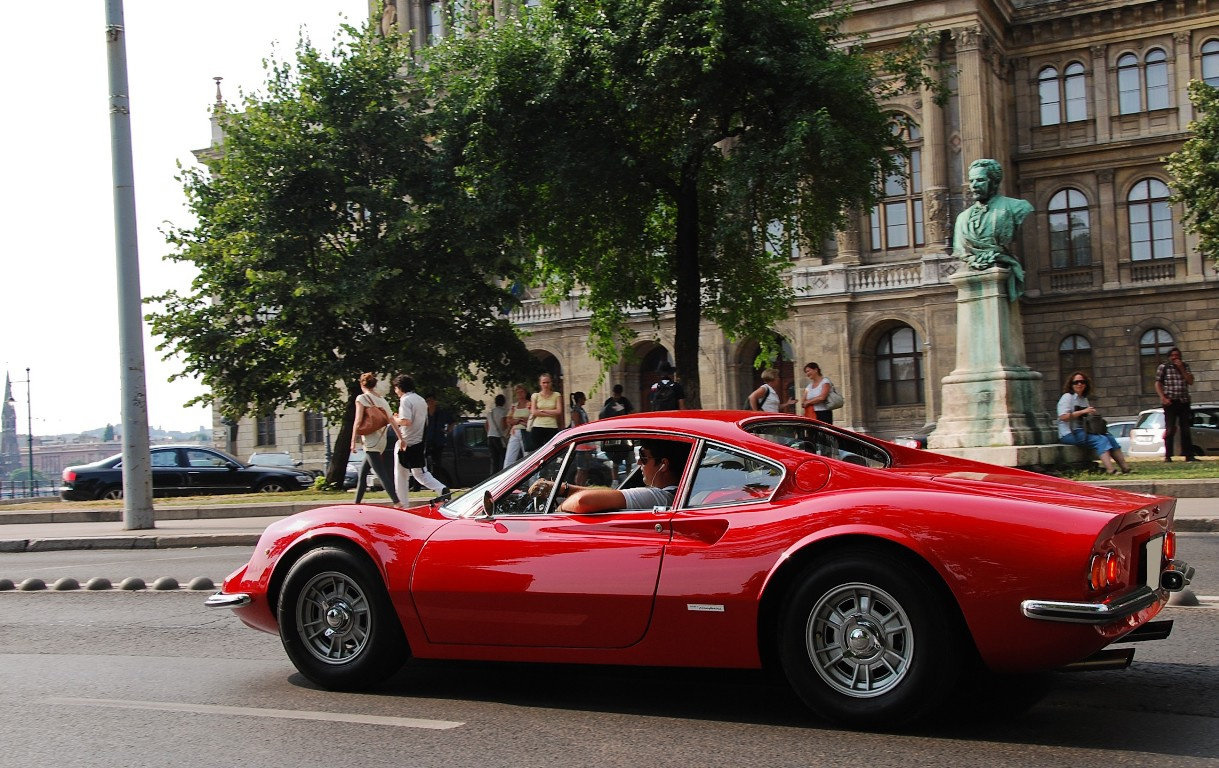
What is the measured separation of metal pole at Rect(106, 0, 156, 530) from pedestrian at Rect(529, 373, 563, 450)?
545 cm

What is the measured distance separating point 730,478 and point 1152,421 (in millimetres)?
27711

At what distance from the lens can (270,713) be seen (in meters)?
5.63

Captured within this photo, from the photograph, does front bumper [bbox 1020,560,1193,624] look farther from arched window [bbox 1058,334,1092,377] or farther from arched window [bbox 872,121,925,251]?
arched window [bbox 1058,334,1092,377]

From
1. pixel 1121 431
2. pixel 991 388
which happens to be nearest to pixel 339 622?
pixel 991 388

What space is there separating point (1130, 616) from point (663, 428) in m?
2.11

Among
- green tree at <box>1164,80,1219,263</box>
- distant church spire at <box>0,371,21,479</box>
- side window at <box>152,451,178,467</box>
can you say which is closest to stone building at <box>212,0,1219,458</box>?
green tree at <box>1164,80,1219,263</box>

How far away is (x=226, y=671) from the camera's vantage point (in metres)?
6.81

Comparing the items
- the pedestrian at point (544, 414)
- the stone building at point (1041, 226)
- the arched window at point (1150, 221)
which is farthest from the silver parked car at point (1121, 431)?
the pedestrian at point (544, 414)

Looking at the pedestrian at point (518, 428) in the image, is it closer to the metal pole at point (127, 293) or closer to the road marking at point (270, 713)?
the metal pole at point (127, 293)

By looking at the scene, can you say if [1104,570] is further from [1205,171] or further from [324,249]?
[1205,171]

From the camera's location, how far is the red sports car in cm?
457

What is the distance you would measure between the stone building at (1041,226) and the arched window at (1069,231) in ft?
0.18

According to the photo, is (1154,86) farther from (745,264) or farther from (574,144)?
(574,144)

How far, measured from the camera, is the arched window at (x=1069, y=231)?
4759 centimetres
